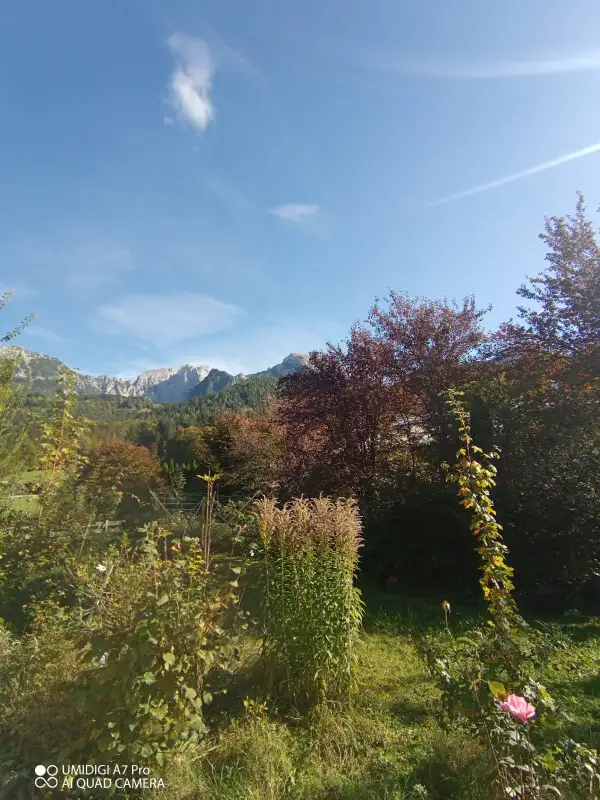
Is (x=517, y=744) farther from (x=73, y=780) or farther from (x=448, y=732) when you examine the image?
(x=73, y=780)

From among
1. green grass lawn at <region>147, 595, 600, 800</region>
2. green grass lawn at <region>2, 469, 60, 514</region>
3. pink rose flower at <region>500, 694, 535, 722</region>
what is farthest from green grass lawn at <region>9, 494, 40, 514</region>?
pink rose flower at <region>500, 694, 535, 722</region>

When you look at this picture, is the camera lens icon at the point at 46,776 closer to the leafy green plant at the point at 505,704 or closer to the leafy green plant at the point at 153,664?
the leafy green plant at the point at 153,664

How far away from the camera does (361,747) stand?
112 inches

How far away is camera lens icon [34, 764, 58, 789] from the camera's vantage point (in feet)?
7.72

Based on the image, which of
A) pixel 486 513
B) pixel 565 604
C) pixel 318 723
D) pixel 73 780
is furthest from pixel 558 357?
pixel 73 780

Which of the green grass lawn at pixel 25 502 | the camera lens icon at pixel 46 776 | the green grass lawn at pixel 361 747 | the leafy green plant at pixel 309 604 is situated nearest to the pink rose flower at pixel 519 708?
the green grass lawn at pixel 361 747

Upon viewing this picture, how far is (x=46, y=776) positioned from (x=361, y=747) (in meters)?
1.86

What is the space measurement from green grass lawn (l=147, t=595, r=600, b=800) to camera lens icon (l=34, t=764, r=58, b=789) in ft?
1.84

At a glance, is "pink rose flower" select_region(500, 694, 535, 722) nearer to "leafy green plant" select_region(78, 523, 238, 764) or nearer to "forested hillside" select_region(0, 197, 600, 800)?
"forested hillside" select_region(0, 197, 600, 800)

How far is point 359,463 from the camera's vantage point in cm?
859

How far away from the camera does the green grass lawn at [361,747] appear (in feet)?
7.83

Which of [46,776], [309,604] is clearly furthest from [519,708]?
[46,776]

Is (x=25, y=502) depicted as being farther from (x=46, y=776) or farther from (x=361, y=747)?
(x=361, y=747)

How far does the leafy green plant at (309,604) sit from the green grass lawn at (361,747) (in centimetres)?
23
